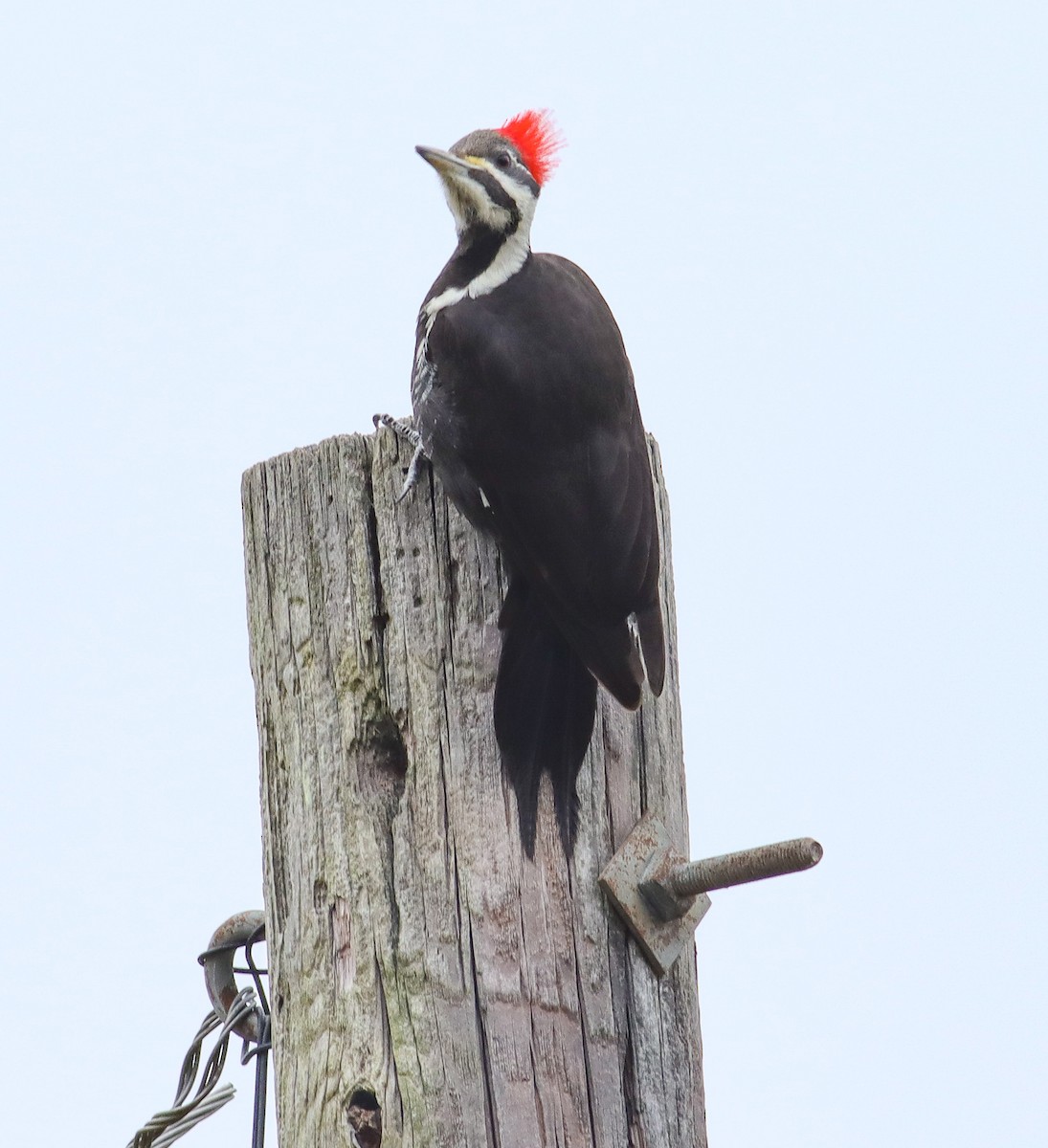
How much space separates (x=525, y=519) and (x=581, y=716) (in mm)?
321

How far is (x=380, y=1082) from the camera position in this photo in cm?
200

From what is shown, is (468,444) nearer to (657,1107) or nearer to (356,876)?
(356,876)

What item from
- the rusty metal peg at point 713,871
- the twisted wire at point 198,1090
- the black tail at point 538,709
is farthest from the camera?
the twisted wire at point 198,1090

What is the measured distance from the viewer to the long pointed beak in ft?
9.48

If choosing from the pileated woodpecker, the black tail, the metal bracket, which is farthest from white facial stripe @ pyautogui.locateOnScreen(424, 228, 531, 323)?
the metal bracket

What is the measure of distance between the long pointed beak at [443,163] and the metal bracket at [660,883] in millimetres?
1402

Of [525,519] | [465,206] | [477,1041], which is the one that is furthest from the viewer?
[465,206]

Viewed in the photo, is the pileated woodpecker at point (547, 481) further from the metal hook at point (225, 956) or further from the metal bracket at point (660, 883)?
the metal hook at point (225, 956)

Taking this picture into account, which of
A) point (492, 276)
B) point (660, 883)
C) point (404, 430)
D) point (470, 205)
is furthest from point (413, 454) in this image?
point (470, 205)

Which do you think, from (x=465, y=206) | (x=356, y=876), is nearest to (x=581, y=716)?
(x=356, y=876)

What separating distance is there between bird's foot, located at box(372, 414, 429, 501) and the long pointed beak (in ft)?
2.63

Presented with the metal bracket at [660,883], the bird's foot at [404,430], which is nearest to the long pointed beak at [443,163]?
the bird's foot at [404,430]

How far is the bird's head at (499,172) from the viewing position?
2.88m

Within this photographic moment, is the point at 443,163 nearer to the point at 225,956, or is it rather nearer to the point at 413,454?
the point at 413,454
